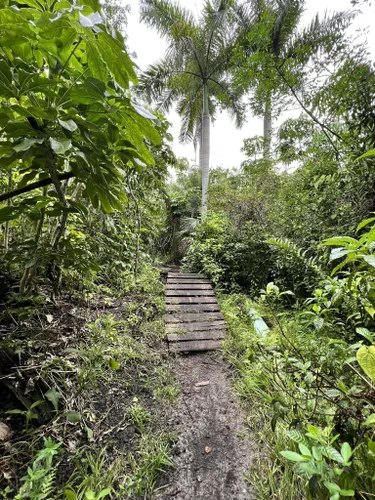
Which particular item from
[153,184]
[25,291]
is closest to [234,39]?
[153,184]

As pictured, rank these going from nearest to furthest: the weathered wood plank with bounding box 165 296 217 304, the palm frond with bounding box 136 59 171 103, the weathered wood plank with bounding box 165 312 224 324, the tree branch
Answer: the tree branch < the weathered wood plank with bounding box 165 312 224 324 < the weathered wood plank with bounding box 165 296 217 304 < the palm frond with bounding box 136 59 171 103

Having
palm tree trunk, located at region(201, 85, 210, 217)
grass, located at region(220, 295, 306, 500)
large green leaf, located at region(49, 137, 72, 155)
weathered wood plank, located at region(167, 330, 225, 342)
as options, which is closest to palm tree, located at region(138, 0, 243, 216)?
palm tree trunk, located at region(201, 85, 210, 217)

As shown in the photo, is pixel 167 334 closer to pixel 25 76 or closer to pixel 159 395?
pixel 159 395

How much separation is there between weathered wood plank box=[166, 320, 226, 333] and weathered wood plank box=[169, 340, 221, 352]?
0.20m

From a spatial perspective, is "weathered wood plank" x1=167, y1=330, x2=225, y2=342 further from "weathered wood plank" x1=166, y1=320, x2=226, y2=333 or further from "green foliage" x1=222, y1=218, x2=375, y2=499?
"green foliage" x1=222, y1=218, x2=375, y2=499

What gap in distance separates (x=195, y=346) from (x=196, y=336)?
0.16m

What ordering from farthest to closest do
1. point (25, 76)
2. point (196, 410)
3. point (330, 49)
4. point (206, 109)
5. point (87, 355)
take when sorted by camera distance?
1. point (206, 109)
2. point (330, 49)
3. point (196, 410)
4. point (87, 355)
5. point (25, 76)

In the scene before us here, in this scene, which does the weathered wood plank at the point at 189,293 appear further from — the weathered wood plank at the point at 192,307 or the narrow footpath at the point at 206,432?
the narrow footpath at the point at 206,432

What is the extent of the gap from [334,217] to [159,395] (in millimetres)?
2459

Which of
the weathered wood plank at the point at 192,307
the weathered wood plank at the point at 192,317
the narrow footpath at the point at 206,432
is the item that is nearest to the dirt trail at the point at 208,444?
the narrow footpath at the point at 206,432

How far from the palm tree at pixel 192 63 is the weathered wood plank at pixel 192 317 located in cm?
381

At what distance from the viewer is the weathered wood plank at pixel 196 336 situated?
7.92ft

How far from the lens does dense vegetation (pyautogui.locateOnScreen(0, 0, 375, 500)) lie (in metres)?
0.67

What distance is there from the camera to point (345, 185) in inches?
96.6
